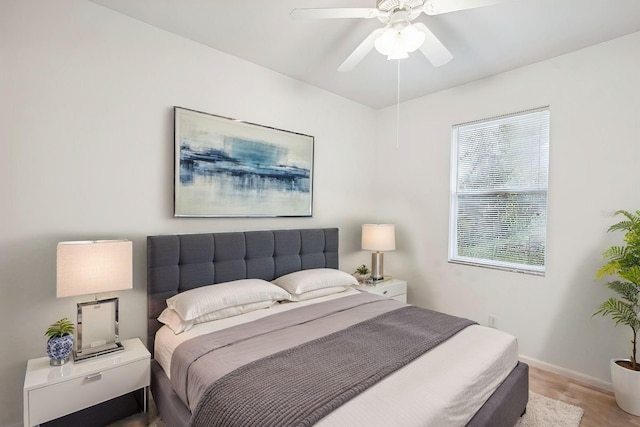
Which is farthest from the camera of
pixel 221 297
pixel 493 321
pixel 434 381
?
pixel 493 321

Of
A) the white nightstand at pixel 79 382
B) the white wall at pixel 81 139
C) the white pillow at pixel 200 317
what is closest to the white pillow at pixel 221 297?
the white pillow at pixel 200 317

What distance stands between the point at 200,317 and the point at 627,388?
2891mm

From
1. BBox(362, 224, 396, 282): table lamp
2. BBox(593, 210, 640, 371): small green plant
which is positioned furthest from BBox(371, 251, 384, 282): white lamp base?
BBox(593, 210, 640, 371): small green plant

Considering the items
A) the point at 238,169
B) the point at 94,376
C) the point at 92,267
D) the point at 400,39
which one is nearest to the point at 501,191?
the point at 400,39

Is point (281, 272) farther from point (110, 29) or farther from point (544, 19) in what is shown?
point (544, 19)

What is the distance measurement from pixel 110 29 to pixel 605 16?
11.0ft

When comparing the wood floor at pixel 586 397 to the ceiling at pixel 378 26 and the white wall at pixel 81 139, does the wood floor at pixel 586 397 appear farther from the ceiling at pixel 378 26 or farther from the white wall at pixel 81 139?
the white wall at pixel 81 139

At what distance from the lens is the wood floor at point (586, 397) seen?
205cm

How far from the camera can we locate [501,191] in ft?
10.1

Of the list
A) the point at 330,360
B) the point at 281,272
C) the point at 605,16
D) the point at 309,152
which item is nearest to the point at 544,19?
the point at 605,16

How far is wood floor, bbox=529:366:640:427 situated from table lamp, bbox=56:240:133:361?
3052 mm

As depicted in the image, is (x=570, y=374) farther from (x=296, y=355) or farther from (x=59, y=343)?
(x=59, y=343)

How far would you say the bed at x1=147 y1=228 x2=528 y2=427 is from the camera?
1266 mm

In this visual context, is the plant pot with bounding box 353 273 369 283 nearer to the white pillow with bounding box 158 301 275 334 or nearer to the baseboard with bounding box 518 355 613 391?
the white pillow with bounding box 158 301 275 334
